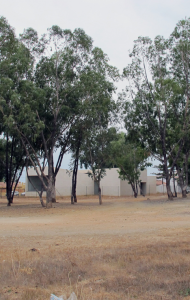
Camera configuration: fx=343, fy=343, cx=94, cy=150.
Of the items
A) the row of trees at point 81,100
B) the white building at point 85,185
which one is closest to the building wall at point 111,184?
the white building at point 85,185

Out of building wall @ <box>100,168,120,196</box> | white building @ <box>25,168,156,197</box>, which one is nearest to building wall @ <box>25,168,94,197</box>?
white building @ <box>25,168,156,197</box>

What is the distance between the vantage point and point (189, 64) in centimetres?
3206

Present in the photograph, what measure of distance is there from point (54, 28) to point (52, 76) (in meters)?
3.76

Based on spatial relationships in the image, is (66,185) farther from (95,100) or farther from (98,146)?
(95,100)

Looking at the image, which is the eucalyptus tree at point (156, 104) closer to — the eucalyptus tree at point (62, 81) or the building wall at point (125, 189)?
the eucalyptus tree at point (62, 81)

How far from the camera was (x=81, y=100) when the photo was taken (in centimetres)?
2883

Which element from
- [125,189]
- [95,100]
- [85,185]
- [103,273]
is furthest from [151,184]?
[103,273]

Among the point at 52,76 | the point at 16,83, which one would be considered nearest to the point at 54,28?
the point at 52,76

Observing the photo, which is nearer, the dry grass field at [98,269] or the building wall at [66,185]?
the dry grass field at [98,269]

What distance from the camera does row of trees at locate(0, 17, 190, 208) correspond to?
25453 millimetres

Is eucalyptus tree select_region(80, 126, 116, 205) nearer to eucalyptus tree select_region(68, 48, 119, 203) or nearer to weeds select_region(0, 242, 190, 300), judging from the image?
eucalyptus tree select_region(68, 48, 119, 203)

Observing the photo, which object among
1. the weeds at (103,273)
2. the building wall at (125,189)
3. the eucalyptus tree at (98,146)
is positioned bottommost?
the weeds at (103,273)

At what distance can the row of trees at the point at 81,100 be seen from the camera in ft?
83.5

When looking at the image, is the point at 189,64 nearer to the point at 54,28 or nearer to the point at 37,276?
the point at 54,28
